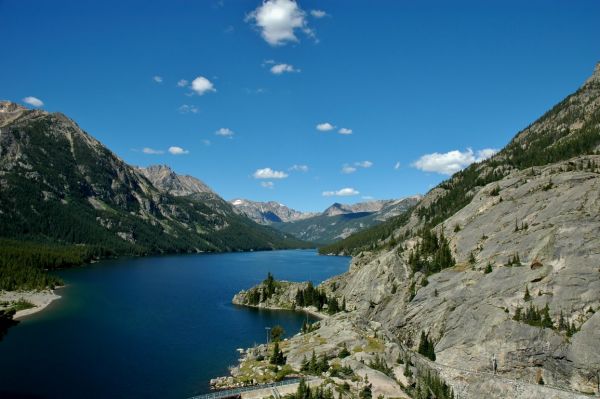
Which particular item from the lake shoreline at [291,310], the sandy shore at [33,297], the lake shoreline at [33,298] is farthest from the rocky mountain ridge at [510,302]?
the sandy shore at [33,297]

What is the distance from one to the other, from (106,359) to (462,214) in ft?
397

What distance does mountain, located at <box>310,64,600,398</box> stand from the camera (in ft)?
275

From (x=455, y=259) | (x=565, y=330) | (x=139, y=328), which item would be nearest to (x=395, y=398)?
(x=565, y=330)

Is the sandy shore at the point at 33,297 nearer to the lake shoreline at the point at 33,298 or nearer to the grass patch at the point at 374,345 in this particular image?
the lake shoreline at the point at 33,298

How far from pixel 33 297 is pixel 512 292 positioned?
159m

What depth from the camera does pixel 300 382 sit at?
244 ft

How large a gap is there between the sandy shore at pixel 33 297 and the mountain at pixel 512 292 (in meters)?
108

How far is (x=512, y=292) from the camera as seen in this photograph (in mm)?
98438

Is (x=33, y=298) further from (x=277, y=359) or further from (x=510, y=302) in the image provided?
(x=510, y=302)

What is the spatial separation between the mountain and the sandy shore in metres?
108

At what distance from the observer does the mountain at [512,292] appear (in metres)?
83.9

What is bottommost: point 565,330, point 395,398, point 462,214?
point 395,398

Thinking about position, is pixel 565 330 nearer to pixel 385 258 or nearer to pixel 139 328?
pixel 385 258

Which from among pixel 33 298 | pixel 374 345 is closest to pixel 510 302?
pixel 374 345
